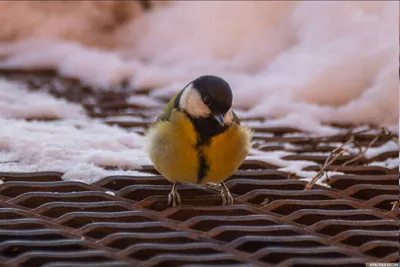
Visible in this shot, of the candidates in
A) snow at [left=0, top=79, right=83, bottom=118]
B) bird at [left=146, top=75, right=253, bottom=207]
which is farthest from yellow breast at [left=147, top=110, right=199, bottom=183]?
snow at [left=0, top=79, right=83, bottom=118]

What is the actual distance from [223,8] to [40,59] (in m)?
1.20

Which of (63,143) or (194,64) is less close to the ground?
(194,64)

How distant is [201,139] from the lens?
194 centimetres

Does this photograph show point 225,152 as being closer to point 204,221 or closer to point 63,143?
point 204,221

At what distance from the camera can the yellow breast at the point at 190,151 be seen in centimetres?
195

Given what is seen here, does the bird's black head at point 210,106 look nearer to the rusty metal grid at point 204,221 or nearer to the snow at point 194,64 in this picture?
the rusty metal grid at point 204,221

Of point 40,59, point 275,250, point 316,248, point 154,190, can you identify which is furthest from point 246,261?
point 40,59

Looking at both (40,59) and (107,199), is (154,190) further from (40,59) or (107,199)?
(40,59)

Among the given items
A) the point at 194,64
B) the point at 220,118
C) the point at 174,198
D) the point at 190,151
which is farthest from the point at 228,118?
the point at 194,64

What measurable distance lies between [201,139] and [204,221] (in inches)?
10.3

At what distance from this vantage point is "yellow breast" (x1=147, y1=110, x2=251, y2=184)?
6.38 ft

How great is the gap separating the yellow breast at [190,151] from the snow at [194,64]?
0.95ft

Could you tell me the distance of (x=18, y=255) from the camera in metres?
1.66

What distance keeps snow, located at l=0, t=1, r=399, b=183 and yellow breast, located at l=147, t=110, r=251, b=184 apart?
0.29 m
